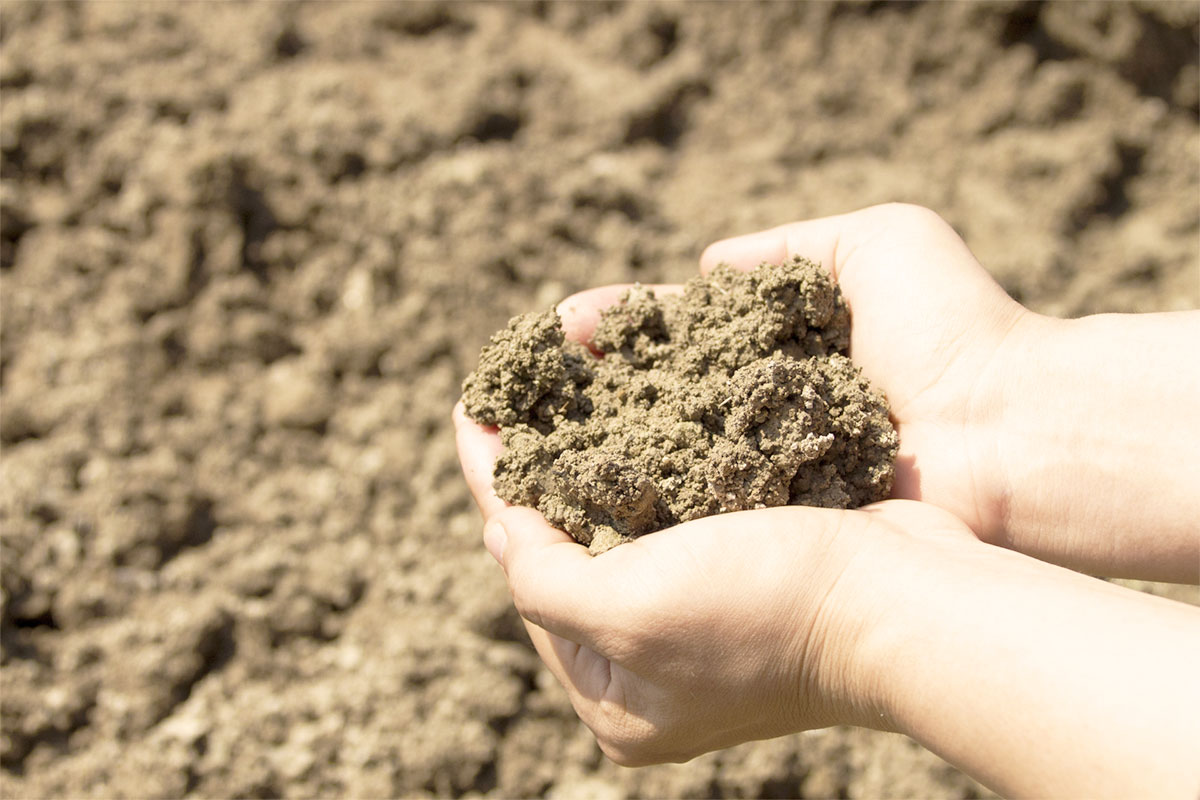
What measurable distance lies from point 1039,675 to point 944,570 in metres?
0.21

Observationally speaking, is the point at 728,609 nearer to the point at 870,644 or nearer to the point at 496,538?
the point at 870,644

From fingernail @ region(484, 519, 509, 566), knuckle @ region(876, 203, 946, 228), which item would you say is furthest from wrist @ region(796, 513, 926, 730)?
knuckle @ region(876, 203, 946, 228)

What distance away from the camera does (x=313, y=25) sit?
3.82 meters

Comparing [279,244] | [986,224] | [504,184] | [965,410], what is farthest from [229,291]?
[986,224]

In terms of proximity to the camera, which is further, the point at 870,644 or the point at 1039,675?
the point at 870,644

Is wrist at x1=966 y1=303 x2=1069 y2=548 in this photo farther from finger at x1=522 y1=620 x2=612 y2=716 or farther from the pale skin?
finger at x1=522 y1=620 x2=612 y2=716

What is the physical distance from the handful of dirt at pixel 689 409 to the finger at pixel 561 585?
0.06 m

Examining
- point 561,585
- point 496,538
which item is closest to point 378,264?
point 496,538

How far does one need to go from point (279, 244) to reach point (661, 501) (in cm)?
206

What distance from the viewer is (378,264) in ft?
10.4

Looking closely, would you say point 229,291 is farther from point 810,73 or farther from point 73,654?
point 810,73

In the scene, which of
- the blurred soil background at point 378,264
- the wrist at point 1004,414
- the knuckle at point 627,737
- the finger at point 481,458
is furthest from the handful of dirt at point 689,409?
the blurred soil background at point 378,264

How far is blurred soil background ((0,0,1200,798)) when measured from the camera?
2.38 m

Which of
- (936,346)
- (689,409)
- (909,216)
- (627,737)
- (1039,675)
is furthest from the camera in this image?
(909,216)
